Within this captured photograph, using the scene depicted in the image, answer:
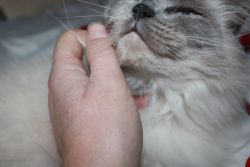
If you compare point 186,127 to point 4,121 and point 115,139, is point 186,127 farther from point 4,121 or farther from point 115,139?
point 4,121

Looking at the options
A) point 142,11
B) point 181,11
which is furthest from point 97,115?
point 181,11

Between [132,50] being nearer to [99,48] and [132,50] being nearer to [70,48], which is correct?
[99,48]

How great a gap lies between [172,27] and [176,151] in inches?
14.2

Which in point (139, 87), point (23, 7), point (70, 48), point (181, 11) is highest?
point (181, 11)

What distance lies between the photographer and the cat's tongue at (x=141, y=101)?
1.12 m

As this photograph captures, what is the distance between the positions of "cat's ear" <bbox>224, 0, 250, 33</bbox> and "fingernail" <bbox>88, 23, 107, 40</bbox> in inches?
16.3

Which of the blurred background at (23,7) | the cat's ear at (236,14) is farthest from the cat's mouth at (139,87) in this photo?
the blurred background at (23,7)

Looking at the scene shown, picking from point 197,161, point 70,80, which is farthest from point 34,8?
Result: point 197,161

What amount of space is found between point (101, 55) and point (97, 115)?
19 centimetres

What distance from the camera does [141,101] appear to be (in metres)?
1.13

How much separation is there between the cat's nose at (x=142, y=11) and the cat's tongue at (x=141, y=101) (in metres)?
0.25

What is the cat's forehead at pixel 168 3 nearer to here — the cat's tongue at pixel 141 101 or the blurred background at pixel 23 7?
the cat's tongue at pixel 141 101

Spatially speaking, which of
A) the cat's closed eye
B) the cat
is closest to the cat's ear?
the cat

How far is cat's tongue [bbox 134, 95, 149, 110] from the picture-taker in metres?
1.12
